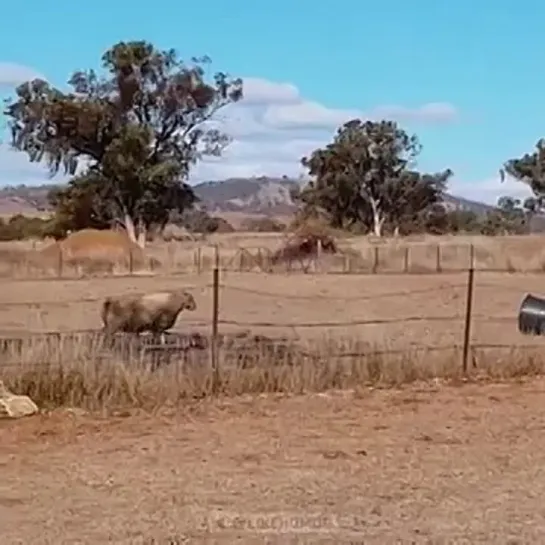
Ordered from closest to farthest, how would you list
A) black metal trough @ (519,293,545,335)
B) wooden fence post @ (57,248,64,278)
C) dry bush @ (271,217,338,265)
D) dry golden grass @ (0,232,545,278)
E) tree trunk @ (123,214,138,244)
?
1. black metal trough @ (519,293,545,335)
2. wooden fence post @ (57,248,64,278)
3. dry golden grass @ (0,232,545,278)
4. dry bush @ (271,217,338,265)
5. tree trunk @ (123,214,138,244)

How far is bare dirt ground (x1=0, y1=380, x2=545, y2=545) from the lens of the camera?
8305 millimetres

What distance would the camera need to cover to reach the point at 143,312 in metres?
23.6

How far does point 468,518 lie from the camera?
8.60 meters

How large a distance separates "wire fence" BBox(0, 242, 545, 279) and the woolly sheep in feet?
58.0

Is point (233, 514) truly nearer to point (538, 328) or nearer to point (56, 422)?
point (56, 422)

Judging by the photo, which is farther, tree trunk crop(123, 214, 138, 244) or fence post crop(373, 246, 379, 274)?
tree trunk crop(123, 214, 138, 244)

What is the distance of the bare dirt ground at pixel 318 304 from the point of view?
23.4 metres

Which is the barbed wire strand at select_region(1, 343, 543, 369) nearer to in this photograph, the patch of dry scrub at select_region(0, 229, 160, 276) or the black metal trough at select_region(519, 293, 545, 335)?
the black metal trough at select_region(519, 293, 545, 335)

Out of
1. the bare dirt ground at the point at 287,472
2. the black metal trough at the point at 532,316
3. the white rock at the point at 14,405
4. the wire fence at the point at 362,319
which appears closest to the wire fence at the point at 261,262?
the wire fence at the point at 362,319

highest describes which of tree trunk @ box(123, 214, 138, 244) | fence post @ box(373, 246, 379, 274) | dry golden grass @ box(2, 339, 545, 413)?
tree trunk @ box(123, 214, 138, 244)

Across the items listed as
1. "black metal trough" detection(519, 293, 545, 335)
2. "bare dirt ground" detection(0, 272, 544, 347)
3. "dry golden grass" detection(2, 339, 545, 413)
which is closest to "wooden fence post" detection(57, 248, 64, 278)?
"bare dirt ground" detection(0, 272, 544, 347)

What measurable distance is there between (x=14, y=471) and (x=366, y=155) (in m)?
79.1

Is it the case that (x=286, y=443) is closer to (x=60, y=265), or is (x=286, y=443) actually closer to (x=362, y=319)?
(x=362, y=319)

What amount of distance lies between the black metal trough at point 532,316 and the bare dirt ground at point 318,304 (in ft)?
0.90
